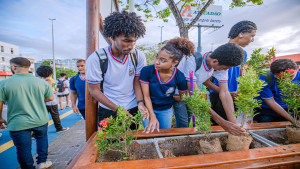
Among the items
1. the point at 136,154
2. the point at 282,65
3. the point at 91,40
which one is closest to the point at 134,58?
the point at 91,40

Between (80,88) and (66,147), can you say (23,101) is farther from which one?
(66,147)

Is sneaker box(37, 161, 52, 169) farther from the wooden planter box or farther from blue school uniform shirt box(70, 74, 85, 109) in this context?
the wooden planter box

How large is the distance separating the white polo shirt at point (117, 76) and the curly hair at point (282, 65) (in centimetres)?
201

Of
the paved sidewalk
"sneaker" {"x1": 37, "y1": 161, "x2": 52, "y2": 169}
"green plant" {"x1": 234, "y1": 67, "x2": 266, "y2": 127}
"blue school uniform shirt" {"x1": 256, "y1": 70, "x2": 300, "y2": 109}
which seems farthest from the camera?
the paved sidewalk

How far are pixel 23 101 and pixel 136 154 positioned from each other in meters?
2.26

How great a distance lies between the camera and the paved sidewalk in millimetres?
3123

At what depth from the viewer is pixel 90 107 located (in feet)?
6.38

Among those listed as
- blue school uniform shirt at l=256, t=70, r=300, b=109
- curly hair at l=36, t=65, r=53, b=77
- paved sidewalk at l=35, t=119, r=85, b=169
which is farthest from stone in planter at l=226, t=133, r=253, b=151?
curly hair at l=36, t=65, r=53, b=77

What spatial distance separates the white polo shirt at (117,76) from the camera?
1.74 meters

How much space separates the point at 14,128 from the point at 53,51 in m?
22.6

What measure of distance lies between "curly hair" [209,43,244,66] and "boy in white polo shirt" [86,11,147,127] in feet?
3.39

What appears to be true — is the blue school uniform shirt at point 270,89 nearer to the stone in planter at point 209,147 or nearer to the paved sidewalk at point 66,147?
the stone in planter at point 209,147

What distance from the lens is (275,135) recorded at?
1783 mm

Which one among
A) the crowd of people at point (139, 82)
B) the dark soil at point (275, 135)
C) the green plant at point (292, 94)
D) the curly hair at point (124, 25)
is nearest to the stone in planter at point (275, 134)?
the dark soil at point (275, 135)
